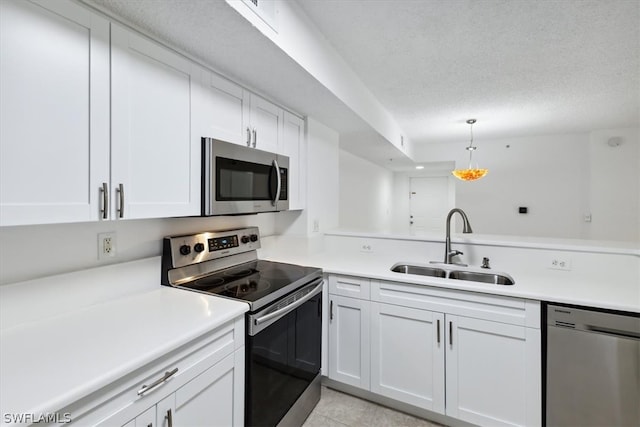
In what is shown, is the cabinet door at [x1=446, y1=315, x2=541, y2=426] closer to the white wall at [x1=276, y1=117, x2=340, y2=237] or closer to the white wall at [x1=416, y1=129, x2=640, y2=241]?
the white wall at [x1=276, y1=117, x2=340, y2=237]

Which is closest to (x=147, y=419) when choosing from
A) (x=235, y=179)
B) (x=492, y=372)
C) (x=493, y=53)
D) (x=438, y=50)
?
(x=235, y=179)

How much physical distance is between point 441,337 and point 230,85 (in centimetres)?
191

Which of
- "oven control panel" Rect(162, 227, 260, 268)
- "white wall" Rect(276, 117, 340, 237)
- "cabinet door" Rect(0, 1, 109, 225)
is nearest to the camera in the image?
"cabinet door" Rect(0, 1, 109, 225)

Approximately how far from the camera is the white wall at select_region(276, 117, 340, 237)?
2.54 metres

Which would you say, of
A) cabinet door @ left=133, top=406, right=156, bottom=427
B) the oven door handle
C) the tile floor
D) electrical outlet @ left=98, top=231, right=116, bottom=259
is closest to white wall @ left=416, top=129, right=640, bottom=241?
the tile floor

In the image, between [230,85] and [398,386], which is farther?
[398,386]

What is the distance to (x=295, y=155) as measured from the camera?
7.68 ft

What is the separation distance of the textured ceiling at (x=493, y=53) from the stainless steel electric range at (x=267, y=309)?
149 centimetres

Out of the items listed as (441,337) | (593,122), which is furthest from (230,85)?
(593,122)

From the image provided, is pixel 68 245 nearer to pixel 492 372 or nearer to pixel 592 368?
pixel 492 372

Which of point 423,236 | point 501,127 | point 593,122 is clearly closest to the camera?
point 423,236

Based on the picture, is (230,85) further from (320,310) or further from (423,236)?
(423,236)

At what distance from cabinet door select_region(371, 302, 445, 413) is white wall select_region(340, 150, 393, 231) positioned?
1785mm

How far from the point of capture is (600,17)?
5.42 feet
